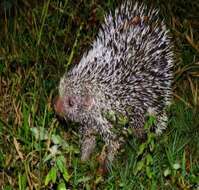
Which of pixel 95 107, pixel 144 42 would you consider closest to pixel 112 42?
pixel 144 42

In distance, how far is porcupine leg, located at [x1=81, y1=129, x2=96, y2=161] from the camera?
377cm

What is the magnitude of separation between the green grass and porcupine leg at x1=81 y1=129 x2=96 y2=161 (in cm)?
5

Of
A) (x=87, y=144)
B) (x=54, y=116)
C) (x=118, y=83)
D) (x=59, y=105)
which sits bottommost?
(x=87, y=144)

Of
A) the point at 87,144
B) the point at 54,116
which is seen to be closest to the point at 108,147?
the point at 87,144

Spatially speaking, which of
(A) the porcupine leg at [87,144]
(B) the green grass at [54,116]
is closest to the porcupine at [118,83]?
(A) the porcupine leg at [87,144]

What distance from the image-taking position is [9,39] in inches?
185

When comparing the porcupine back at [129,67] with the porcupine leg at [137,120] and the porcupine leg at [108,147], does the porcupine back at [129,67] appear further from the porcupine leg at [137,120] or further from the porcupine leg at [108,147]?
the porcupine leg at [108,147]

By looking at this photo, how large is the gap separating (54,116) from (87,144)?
10.6 inches

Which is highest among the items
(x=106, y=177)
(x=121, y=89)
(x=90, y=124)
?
(x=121, y=89)

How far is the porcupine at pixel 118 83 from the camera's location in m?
3.64

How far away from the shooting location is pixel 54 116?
385 centimetres

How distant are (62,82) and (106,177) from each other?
24.3 inches

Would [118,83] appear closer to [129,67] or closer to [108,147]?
[129,67]

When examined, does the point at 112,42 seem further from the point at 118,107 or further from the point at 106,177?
the point at 106,177
